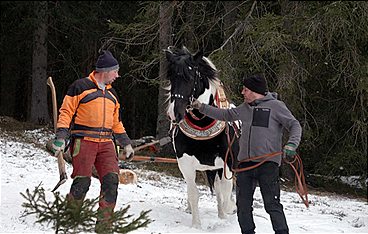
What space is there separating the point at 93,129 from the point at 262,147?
1.65 meters

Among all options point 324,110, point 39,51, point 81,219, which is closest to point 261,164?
point 81,219

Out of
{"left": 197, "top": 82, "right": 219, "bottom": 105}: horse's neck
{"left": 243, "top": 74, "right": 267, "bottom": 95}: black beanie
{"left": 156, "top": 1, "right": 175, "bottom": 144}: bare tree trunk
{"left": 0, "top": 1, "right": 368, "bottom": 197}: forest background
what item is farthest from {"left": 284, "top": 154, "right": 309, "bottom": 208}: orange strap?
{"left": 156, "top": 1, "right": 175, "bottom": 144}: bare tree trunk

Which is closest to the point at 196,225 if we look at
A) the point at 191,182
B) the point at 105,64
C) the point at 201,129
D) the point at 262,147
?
the point at 191,182

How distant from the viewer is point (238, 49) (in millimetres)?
13609

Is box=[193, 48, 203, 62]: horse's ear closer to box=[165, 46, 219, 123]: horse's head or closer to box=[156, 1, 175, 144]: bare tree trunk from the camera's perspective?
box=[165, 46, 219, 123]: horse's head

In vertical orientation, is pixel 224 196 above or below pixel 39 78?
below

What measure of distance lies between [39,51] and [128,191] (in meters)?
11.9

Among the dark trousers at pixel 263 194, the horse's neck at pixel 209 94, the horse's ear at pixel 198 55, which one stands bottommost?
the dark trousers at pixel 263 194

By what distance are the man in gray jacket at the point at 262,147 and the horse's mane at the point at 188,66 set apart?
84 cm

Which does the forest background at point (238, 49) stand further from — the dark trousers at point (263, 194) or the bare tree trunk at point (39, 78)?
the dark trousers at point (263, 194)

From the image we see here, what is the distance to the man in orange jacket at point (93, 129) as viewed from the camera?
570cm

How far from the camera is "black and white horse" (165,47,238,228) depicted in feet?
21.5

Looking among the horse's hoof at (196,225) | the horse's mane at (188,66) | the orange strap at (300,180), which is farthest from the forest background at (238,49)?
the orange strap at (300,180)

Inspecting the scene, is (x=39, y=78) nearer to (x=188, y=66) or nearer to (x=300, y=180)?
(x=188, y=66)
